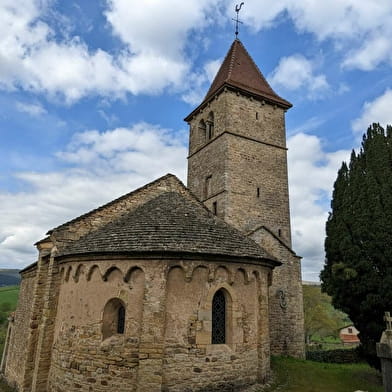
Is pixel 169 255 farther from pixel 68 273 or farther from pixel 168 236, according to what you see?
pixel 68 273

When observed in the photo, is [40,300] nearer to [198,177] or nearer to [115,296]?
[115,296]

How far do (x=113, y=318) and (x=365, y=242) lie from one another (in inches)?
364

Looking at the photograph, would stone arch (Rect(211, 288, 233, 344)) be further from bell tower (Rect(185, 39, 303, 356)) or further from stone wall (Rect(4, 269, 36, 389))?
stone wall (Rect(4, 269, 36, 389))

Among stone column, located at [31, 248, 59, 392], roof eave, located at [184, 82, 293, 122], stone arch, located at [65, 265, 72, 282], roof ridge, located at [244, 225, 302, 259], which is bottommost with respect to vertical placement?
stone column, located at [31, 248, 59, 392]

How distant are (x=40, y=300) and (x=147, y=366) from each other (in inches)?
201

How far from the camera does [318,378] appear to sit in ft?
41.3

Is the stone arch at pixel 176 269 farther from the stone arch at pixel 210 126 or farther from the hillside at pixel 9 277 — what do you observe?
the hillside at pixel 9 277

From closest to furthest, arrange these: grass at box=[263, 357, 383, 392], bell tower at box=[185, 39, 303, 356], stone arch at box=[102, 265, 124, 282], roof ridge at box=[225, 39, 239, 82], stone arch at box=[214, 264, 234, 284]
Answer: stone arch at box=[102, 265, 124, 282], stone arch at box=[214, 264, 234, 284], grass at box=[263, 357, 383, 392], bell tower at box=[185, 39, 303, 356], roof ridge at box=[225, 39, 239, 82]

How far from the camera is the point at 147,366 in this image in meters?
8.28

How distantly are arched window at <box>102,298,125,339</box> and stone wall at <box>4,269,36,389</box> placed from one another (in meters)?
5.61

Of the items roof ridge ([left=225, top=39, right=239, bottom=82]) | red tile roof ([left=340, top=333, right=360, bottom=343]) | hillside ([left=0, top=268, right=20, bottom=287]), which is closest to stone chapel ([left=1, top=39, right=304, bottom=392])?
roof ridge ([left=225, top=39, right=239, bottom=82])

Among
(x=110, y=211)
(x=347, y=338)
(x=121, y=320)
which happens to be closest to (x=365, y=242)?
(x=121, y=320)

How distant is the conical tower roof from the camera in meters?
20.0

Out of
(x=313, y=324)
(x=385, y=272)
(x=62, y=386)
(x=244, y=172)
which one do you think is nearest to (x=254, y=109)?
(x=244, y=172)
